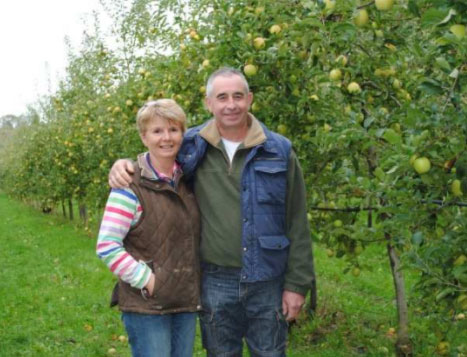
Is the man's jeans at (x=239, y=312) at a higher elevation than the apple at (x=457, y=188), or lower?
lower

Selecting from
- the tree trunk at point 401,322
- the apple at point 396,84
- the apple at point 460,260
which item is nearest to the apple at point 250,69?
the apple at point 396,84

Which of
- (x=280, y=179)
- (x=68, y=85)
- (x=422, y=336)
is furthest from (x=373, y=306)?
(x=68, y=85)

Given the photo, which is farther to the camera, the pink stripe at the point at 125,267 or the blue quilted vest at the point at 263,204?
the blue quilted vest at the point at 263,204

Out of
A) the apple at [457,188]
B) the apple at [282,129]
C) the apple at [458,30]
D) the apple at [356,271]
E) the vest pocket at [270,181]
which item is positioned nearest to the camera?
the apple at [458,30]

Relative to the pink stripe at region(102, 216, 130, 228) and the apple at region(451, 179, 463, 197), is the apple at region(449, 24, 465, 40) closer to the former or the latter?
the apple at region(451, 179, 463, 197)

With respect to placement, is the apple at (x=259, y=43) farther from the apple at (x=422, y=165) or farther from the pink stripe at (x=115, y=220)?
the apple at (x=422, y=165)

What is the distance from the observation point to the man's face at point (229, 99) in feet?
8.41

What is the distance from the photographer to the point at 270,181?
2621 millimetres

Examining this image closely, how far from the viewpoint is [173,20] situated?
4.85 metres

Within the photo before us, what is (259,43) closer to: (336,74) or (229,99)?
(336,74)

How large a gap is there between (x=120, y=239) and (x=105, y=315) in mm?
3940

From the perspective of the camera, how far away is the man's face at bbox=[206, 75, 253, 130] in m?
2.56

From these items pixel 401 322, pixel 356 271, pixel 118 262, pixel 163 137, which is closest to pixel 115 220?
pixel 118 262

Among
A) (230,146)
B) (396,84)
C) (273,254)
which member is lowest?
(273,254)
